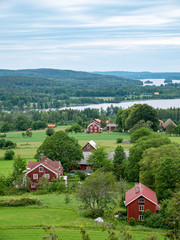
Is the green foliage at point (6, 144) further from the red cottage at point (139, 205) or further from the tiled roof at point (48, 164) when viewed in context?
the red cottage at point (139, 205)

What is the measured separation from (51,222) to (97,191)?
462 cm

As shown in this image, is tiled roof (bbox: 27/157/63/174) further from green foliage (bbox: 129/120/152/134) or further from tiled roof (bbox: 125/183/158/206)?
green foliage (bbox: 129/120/152/134)

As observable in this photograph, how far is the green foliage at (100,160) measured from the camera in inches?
1788

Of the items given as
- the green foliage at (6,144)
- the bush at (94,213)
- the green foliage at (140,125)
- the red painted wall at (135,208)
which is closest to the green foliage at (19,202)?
the bush at (94,213)

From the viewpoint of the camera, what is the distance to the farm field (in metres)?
25.4

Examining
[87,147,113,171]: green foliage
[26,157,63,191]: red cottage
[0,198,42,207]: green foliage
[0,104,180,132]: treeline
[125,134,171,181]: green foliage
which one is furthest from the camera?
[0,104,180,132]: treeline

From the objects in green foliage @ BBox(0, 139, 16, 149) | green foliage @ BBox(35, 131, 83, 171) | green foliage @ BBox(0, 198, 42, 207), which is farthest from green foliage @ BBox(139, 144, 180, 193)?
green foliage @ BBox(0, 139, 16, 149)

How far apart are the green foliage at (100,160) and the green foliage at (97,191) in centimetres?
1274

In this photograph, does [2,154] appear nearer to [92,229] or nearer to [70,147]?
[70,147]

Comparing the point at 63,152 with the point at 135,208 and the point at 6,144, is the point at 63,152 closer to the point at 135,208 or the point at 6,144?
the point at 135,208

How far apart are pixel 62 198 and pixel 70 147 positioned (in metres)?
12.1

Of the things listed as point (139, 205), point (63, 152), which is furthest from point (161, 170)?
point (63, 152)

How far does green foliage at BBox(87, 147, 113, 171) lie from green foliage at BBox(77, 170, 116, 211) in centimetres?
1274

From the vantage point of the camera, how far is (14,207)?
109ft
